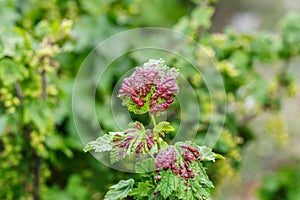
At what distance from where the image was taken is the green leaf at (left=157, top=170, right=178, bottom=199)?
992 millimetres

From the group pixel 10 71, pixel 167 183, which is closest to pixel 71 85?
pixel 10 71

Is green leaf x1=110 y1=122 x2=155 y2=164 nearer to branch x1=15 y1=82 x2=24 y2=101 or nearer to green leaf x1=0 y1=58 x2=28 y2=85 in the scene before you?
green leaf x1=0 y1=58 x2=28 y2=85

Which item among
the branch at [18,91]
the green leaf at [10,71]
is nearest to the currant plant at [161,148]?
the green leaf at [10,71]

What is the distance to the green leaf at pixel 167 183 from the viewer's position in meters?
0.99

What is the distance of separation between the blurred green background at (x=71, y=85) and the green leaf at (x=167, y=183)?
0.83 meters

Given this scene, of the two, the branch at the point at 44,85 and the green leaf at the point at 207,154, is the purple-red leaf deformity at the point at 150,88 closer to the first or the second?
the green leaf at the point at 207,154

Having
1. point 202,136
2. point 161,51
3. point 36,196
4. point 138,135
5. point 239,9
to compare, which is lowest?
point 138,135

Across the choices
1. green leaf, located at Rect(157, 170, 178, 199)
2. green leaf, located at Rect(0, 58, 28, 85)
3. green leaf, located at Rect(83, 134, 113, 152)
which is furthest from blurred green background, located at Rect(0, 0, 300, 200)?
green leaf, located at Rect(157, 170, 178, 199)

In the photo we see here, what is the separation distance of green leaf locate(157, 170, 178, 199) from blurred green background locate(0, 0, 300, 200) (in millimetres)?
831

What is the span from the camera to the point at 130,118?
202 cm

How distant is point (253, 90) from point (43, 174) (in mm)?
887

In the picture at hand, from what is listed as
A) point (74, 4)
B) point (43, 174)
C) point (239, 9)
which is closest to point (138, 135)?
point (43, 174)

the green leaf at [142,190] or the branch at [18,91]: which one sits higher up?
the branch at [18,91]

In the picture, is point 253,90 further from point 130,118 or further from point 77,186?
point 77,186
